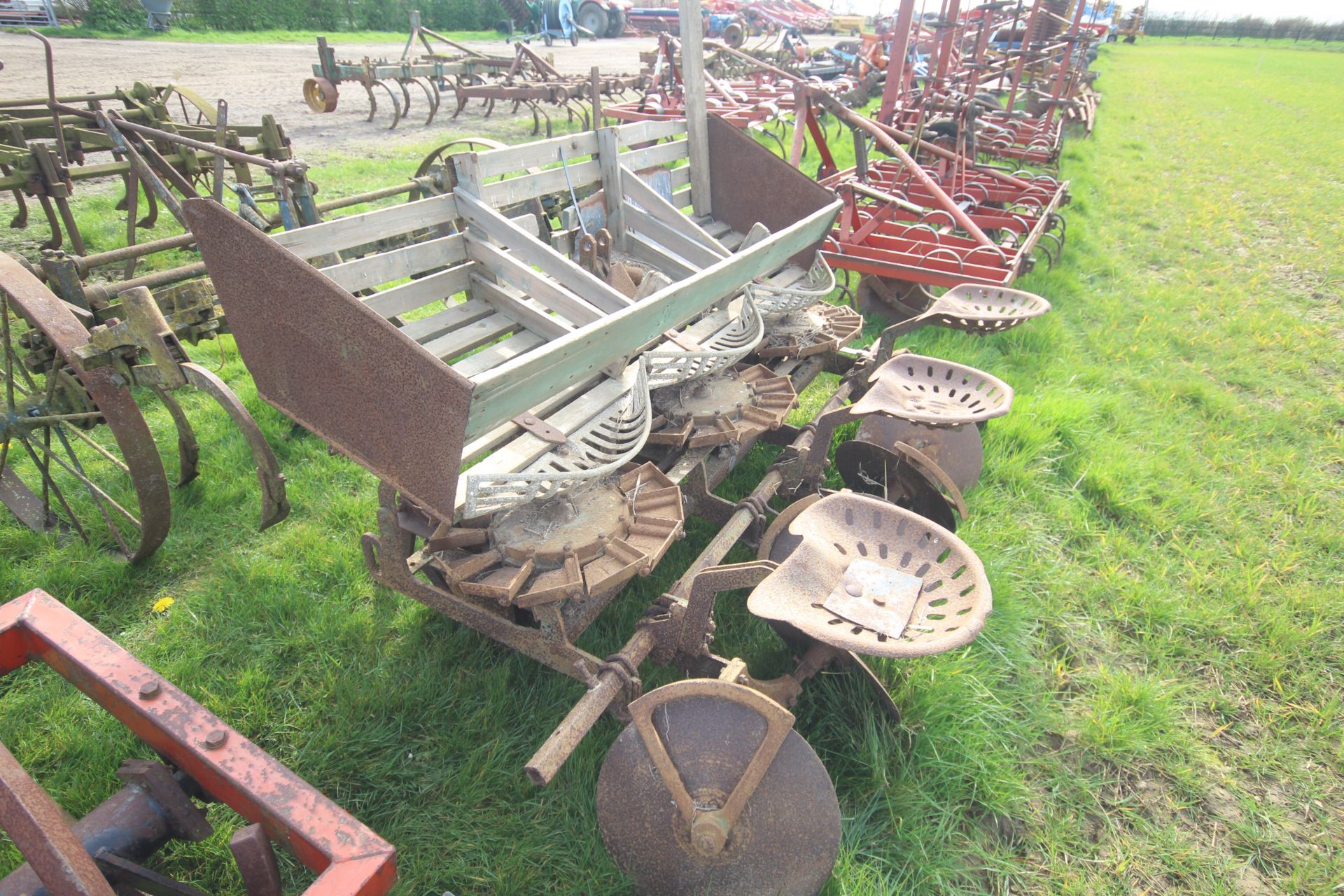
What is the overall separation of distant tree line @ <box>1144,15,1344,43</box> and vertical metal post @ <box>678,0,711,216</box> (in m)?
51.3

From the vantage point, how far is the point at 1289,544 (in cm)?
360

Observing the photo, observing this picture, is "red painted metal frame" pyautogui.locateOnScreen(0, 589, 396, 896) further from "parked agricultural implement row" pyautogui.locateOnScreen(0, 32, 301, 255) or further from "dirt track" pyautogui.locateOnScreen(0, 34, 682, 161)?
"dirt track" pyautogui.locateOnScreen(0, 34, 682, 161)

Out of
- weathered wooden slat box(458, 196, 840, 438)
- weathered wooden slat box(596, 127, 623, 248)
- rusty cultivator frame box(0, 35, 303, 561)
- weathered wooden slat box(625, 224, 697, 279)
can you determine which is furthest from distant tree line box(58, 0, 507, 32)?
weathered wooden slat box(458, 196, 840, 438)

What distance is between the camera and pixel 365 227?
2723 mm

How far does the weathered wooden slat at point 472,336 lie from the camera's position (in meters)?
2.84

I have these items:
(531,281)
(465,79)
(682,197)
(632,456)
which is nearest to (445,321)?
(531,281)

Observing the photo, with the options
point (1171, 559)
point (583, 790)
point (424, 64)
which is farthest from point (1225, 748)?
point (424, 64)

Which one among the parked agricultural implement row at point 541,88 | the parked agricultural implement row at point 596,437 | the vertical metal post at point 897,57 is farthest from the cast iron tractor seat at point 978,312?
the parked agricultural implement row at point 541,88

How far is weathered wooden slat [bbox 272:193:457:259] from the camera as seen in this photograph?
2.52 m

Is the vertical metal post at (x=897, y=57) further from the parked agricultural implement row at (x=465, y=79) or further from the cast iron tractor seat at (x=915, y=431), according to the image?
the cast iron tractor seat at (x=915, y=431)

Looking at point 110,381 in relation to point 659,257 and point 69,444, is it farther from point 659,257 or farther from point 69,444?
point 659,257

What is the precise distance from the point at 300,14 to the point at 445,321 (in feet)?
95.9

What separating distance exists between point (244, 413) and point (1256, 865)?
3740mm

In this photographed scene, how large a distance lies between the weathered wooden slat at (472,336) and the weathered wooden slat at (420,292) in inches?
6.6
